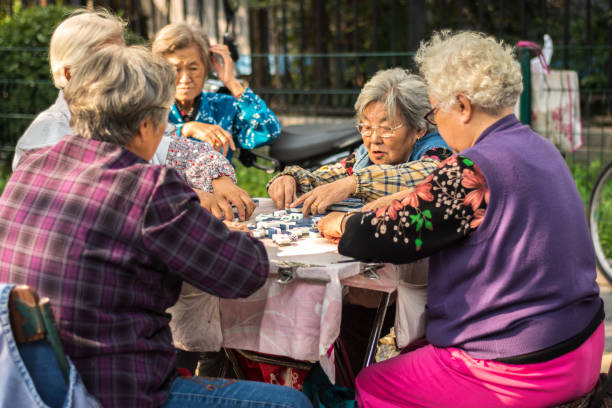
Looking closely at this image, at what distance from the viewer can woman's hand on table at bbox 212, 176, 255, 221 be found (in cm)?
269

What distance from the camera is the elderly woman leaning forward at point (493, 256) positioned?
196cm

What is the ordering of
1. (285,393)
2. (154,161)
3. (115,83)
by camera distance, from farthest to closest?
(154,161) < (285,393) < (115,83)

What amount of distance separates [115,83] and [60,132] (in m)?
0.92

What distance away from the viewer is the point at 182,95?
3.78 metres

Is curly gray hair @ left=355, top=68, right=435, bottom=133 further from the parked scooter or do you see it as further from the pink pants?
the parked scooter

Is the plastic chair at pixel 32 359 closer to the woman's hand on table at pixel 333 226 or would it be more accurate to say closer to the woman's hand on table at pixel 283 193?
the woman's hand on table at pixel 333 226

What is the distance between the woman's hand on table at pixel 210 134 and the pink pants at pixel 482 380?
1680 mm

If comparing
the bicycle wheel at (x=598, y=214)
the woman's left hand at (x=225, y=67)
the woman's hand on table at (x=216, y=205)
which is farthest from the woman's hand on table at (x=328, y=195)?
the bicycle wheel at (x=598, y=214)

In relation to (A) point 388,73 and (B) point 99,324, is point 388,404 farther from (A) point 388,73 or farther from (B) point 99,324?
(A) point 388,73

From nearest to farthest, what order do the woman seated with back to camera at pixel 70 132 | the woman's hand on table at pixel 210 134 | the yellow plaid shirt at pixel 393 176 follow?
the woman seated with back to camera at pixel 70 132
the yellow plaid shirt at pixel 393 176
the woman's hand on table at pixel 210 134

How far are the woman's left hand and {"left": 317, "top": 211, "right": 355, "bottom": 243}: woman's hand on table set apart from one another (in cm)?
181

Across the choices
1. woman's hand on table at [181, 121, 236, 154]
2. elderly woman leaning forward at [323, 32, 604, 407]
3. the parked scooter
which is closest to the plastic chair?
elderly woman leaning forward at [323, 32, 604, 407]

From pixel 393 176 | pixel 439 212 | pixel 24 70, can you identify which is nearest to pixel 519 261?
pixel 439 212

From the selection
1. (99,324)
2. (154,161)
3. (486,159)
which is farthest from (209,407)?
(154,161)
